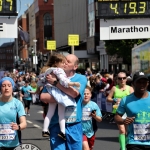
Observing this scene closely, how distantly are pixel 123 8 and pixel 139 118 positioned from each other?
12.1m

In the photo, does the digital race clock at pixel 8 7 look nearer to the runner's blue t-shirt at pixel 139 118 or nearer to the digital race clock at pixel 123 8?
the digital race clock at pixel 123 8

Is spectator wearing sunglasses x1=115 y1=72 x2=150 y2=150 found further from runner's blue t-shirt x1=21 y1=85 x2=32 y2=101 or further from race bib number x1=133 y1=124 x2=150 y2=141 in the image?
runner's blue t-shirt x1=21 y1=85 x2=32 y2=101

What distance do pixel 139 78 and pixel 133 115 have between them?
460 millimetres

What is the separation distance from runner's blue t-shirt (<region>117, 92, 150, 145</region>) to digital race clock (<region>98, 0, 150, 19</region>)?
11.4m

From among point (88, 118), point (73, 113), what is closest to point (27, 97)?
point (88, 118)

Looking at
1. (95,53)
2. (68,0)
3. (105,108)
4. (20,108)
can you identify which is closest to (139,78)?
(20,108)

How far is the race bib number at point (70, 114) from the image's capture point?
21.6 feet

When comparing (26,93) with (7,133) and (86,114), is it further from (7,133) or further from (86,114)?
(7,133)

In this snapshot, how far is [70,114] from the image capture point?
661 cm

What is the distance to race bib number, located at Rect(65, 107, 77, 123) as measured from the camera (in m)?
6.58

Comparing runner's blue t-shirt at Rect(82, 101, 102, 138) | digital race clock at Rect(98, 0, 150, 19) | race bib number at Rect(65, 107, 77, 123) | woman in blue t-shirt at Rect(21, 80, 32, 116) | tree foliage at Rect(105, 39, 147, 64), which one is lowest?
woman in blue t-shirt at Rect(21, 80, 32, 116)

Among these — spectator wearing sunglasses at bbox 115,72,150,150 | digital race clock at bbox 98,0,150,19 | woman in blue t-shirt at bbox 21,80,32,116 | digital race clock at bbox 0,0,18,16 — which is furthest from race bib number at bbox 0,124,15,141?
woman in blue t-shirt at bbox 21,80,32,116

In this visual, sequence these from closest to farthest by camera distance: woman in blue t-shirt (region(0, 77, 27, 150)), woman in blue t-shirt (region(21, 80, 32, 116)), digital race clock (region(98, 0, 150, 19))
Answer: woman in blue t-shirt (region(0, 77, 27, 150)) < digital race clock (region(98, 0, 150, 19)) < woman in blue t-shirt (region(21, 80, 32, 116))

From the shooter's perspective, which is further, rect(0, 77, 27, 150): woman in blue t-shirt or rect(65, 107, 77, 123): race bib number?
rect(0, 77, 27, 150): woman in blue t-shirt
